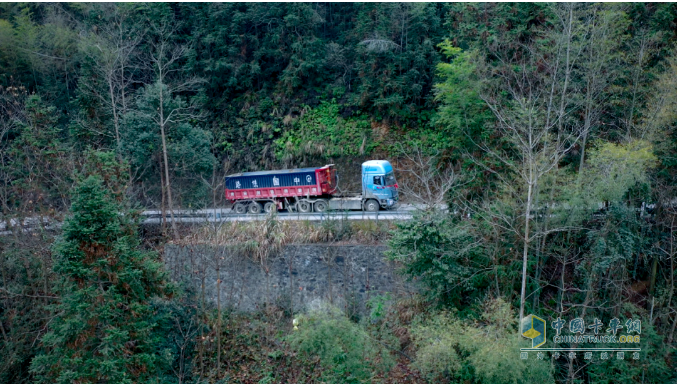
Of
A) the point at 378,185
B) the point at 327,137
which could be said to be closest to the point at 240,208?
the point at 327,137

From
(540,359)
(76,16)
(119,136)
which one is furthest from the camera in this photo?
(76,16)

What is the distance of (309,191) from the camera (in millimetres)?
19422

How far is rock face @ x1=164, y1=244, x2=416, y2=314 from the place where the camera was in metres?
15.5

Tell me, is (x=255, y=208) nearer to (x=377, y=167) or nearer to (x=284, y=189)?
(x=284, y=189)

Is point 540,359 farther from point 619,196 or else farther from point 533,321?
point 619,196

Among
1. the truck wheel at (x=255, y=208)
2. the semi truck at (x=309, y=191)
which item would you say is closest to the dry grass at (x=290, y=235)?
the semi truck at (x=309, y=191)

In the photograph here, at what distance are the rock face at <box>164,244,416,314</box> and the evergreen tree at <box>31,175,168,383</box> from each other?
427 centimetres

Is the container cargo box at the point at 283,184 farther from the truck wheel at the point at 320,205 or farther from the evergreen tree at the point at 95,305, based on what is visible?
the evergreen tree at the point at 95,305

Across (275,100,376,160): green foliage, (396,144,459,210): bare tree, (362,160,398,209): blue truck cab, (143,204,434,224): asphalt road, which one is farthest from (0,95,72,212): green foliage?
(396,144,459,210): bare tree

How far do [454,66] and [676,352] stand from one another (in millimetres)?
9902

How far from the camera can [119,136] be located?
63.3 feet

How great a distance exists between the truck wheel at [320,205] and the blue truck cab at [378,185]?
1.71 m

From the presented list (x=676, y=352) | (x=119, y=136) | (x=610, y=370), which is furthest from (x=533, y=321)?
(x=119, y=136)

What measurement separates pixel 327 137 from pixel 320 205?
5759 millimetres
